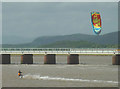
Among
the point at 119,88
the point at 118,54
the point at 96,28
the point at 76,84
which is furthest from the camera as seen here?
the point at 96,28

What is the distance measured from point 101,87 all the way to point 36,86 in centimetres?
812

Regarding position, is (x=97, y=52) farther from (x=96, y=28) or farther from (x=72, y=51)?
(x=96, y=28)

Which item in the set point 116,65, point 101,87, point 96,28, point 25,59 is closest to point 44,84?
point 101,87

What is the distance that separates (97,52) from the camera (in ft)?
280

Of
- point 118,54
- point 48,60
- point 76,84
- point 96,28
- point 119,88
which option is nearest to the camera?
point 119,88

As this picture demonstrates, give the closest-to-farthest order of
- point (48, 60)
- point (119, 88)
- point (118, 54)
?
1. point (119, 88)
2. point (118, 54)
3. point (48, 60)

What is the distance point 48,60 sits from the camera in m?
90.1

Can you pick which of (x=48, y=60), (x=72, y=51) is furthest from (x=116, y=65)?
(x=48, y=60)

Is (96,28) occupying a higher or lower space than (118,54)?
higher

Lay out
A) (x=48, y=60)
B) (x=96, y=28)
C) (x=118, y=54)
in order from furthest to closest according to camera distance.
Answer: (x=96, y=28), (x=48, y=60), (x=118, y=54)

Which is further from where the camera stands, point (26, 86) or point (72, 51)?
point (72, 51)

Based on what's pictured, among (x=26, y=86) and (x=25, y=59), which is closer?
(x=26, y=86)

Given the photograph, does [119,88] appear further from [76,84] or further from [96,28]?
[96,28]

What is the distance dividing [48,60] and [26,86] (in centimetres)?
4280
